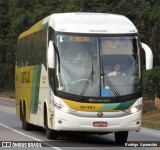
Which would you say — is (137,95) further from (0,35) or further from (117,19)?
(0,35)

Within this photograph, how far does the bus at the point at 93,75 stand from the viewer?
16047 millimetres

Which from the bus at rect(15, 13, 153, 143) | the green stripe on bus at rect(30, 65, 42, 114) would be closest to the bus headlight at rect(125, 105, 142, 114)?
the bus at rect(15, 13, 153, 143)

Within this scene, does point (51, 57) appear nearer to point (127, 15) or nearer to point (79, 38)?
point (79, 38)

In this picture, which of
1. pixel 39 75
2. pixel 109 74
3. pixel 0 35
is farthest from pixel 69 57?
pixel 0 35

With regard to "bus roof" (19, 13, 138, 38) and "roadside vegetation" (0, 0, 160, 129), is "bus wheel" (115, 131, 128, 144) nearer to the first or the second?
"bus roof" (19, 13, 138, 38)

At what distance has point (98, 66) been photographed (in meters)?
16.4

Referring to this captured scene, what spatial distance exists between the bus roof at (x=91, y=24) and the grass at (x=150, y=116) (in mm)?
9760

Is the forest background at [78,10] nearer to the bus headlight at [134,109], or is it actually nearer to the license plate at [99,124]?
the bus headlight at [134,109]

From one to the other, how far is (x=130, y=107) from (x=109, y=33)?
2.22 m

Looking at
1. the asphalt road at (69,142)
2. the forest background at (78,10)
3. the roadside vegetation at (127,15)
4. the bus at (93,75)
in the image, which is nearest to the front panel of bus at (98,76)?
the bus at (93,75)

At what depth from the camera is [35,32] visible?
68.2 feet

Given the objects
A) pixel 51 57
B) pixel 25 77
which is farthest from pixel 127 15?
pixel 51 57

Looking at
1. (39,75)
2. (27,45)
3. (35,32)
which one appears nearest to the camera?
(39,75)

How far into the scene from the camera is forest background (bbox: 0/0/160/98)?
3319 cm
